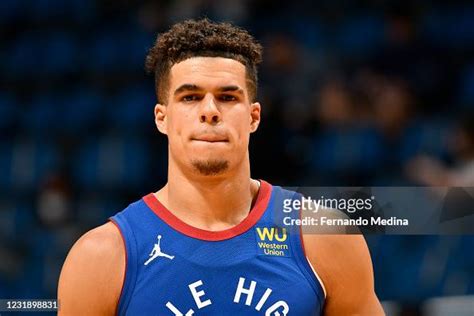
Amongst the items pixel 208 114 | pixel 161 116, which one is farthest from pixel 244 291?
pixel 161 116

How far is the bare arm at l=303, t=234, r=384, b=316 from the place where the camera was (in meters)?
3.39

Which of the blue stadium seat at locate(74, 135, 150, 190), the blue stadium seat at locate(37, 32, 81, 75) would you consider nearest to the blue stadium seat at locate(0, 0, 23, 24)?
the blue stadium seat at locate(37, 32, 81, 75)

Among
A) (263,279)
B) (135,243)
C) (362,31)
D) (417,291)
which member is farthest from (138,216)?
(362,31)

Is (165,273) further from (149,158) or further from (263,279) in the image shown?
(149,158)

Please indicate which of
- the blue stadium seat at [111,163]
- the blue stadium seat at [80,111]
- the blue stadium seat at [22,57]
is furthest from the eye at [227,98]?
the blue stadium seat at [22,57]

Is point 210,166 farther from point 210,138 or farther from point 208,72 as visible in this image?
point 208,72

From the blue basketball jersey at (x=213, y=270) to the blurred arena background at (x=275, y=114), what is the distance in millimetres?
1981

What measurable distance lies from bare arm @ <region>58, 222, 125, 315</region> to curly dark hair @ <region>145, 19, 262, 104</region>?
615mm

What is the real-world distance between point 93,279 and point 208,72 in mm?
859

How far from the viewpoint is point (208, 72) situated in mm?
3385

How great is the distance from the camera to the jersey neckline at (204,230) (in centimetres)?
340

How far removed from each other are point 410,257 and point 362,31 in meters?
3.19

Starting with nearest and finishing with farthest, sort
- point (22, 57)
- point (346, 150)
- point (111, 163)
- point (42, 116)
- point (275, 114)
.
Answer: point (275, 114) → point (346, 150) → point (111, 163) → point (42, 116) → point (22, 57)

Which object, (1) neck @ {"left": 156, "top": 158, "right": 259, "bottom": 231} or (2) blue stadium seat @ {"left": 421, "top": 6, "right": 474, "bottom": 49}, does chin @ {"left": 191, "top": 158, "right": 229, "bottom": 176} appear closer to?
(1) neck @ {"left": 156, "top": 158, "right": 259, "bottom": 231}
